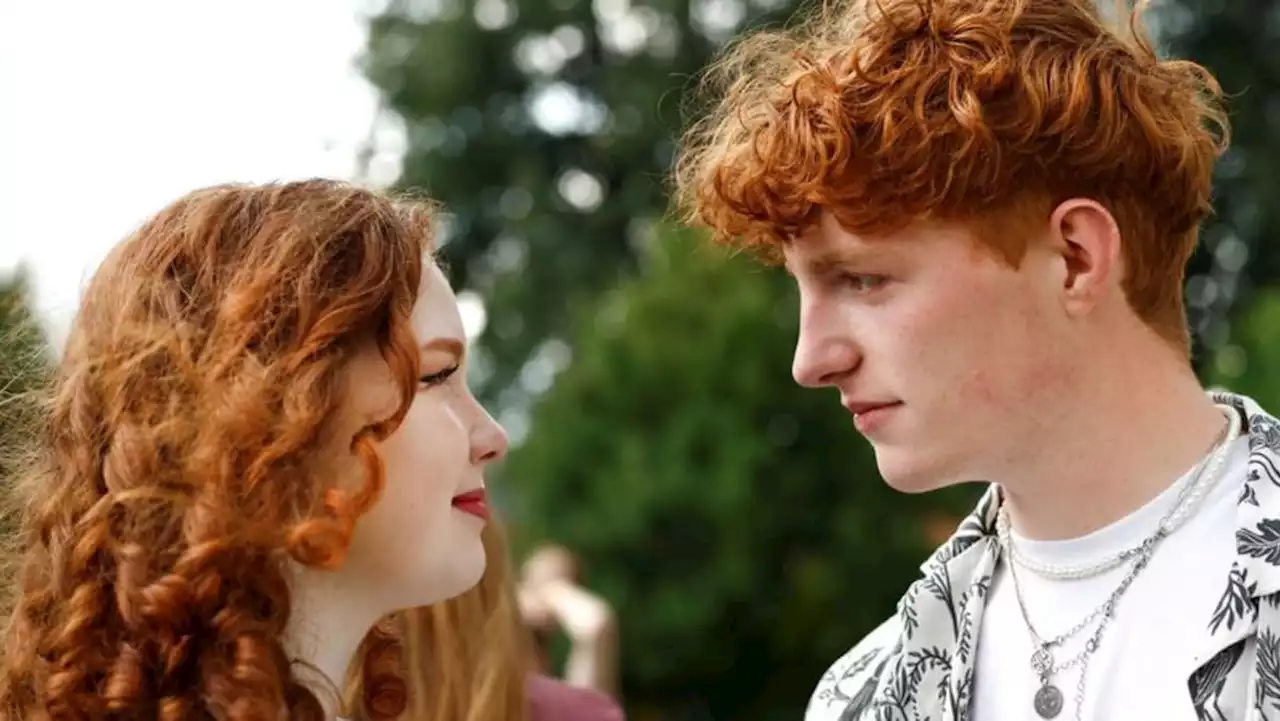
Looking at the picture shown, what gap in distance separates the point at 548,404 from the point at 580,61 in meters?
8.08

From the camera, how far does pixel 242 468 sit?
2.09 meters

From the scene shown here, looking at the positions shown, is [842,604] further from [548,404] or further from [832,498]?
[548,404]

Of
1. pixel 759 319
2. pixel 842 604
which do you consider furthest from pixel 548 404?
Result: pixel 842 604

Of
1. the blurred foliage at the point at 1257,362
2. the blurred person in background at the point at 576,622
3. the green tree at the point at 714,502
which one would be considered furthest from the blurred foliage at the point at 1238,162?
the blurred person in background at the point at 576,622

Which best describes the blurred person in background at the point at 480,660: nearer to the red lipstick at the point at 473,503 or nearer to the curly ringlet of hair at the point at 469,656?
the curly ringlet of hair at the point at 469,656

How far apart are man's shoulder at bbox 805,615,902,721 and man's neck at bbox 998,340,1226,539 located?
45 centimetres


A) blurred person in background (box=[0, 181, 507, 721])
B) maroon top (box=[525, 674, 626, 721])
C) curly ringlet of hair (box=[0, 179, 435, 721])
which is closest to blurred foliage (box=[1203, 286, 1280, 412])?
maroon top (box=[525, 674, 626, 721])

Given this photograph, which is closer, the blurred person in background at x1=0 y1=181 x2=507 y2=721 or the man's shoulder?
the blurred person in background at x1=0 y1=181 x2=507 y2=721

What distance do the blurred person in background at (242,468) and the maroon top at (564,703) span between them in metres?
1.06

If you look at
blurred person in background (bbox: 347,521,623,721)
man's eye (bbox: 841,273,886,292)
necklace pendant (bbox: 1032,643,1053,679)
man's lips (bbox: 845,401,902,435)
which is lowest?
blurred person in background (bbox: 347,521,623,721)

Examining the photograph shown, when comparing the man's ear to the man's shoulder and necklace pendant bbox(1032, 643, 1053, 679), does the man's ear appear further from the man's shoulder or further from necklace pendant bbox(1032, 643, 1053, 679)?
the man's shoulder

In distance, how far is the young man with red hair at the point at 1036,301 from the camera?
7.75ft

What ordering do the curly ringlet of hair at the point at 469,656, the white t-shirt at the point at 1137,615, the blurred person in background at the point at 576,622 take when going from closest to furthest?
the white t-shirt at the point at 1137,615 → the curly ringlet of hair at the point at 469,656 → the blurred person in background at the point at 576,622

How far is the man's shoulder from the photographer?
2721mm
